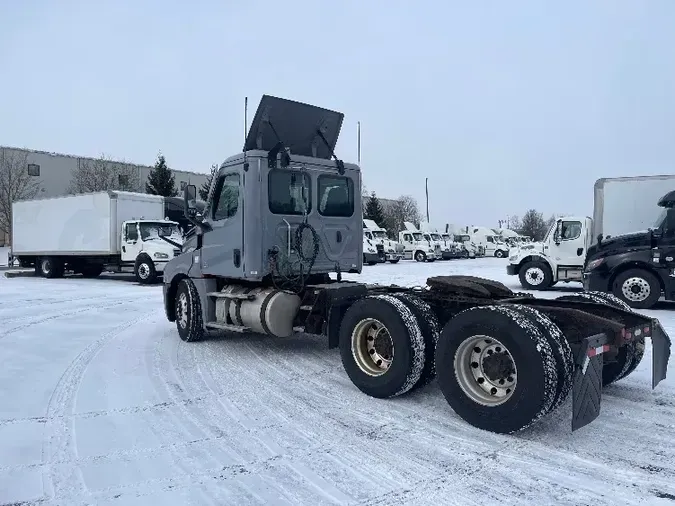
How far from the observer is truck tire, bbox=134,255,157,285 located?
19.7 meters

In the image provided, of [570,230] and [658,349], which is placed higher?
[570,230]

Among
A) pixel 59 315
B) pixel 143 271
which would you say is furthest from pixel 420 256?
pixel 59 315

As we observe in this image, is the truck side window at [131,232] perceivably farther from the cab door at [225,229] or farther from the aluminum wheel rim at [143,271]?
the cab door at [225,229]

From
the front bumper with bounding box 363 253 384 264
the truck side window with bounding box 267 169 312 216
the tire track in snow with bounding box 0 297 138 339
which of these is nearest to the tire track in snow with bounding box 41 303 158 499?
the truck side window with bounding box 267 169 312 216

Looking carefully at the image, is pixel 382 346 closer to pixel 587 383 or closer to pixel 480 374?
pixel 480 374

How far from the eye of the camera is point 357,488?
364 cm

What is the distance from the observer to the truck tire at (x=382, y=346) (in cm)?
523

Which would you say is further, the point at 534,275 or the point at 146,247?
the point at 146,247

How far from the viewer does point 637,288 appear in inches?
488

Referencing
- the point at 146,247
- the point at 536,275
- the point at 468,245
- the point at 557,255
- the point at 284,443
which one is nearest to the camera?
the point at 284,443

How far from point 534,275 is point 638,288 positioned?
4841 mm

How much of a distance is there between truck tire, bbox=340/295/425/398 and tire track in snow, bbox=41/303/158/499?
2570 mm

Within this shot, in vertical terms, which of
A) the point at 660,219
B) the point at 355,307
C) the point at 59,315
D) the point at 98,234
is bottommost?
the point at 59,315

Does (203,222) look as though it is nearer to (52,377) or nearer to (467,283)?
(52,377)
